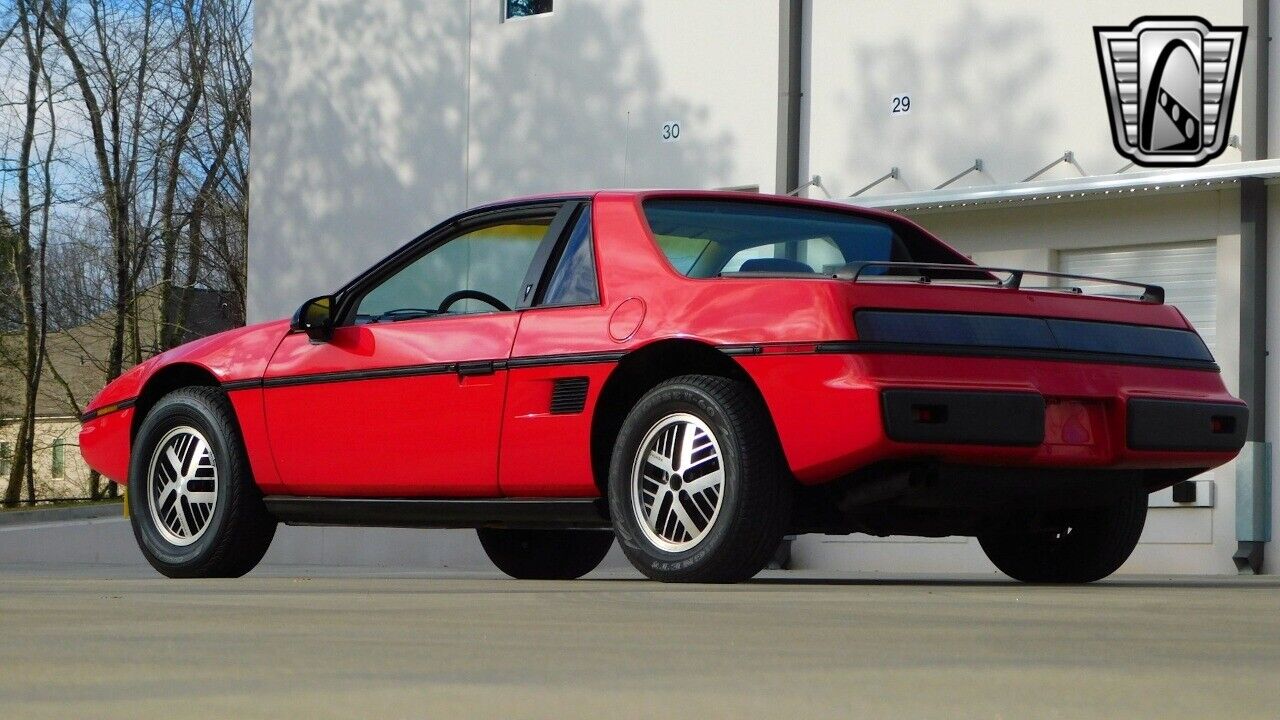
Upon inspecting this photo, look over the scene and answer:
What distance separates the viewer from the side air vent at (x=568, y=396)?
7023 millimetres

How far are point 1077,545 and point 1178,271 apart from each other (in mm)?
8440

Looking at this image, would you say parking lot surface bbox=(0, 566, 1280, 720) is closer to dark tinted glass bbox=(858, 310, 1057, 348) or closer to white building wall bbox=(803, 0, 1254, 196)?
dark tinted glass bbox=(858, 310, 1057, 348)

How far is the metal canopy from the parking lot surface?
30.8 feet

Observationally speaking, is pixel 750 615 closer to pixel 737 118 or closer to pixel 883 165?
pixel 883 165

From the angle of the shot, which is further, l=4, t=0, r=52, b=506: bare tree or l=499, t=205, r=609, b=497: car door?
l=4, t=0, r=52, b=506: bare tree

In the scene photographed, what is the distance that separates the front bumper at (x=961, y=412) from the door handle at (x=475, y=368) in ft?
3.73

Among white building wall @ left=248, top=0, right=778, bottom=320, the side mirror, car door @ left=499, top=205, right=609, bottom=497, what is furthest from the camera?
white building wall @ left=248, top=0, right=778, bottom=320

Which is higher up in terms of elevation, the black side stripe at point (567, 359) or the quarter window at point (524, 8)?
the quarter window at point (524, 8)

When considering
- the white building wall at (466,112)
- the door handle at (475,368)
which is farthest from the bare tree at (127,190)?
the door handle at (475,368)

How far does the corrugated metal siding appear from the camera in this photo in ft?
50.8

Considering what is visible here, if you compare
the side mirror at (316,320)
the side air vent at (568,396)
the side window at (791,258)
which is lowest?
the side air vent at (568,396)

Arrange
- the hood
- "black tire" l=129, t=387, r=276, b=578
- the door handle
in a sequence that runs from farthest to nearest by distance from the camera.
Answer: the hood, "black tire" l=129, t=387, r=276, b=578, the door handle

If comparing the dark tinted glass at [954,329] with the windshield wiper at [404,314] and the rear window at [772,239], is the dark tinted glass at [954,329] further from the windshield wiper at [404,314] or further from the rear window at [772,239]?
the windshield wiper at [404,314]

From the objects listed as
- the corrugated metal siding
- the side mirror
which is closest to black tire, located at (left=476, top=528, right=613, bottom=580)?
the side mirror
